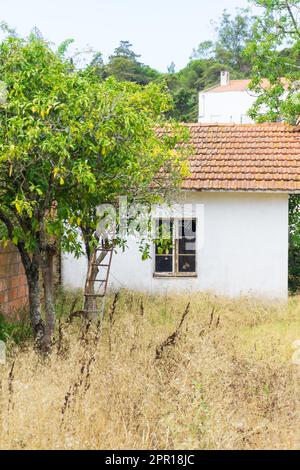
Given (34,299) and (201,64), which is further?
(201,64)

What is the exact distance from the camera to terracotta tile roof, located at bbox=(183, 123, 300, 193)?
13.0 meters

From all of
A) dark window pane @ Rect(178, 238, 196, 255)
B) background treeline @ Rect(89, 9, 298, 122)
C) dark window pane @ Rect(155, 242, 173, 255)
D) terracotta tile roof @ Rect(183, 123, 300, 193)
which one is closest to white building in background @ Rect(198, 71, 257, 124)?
background treeline @ Rect(89, 9, 298, 122)

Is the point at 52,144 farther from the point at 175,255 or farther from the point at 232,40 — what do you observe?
the point at 232,40

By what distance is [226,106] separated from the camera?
5306 cm

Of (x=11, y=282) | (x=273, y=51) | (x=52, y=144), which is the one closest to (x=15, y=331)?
(x=11, y=282)

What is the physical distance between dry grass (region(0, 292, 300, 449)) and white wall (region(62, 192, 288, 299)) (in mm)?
5006

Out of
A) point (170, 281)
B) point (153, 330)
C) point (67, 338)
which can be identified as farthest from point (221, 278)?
point (67, 338)

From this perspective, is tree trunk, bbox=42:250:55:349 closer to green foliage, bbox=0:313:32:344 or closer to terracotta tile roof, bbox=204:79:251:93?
green foliage, bbox=0:313:32:344

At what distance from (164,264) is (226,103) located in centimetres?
4167

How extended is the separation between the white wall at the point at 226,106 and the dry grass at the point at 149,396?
45.3 meters

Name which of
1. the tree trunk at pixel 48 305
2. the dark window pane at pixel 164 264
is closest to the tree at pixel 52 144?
the tree trunk at pixel 48 305

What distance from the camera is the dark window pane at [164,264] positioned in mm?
13703

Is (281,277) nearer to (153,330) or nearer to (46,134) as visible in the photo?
(153,330)

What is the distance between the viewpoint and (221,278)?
43.9 feet
